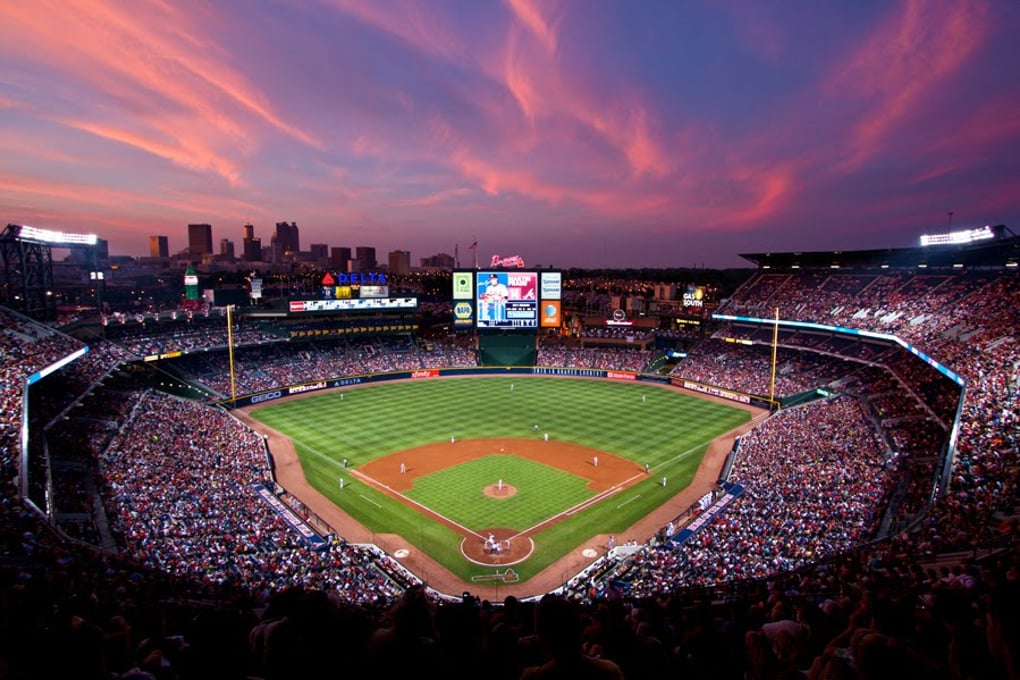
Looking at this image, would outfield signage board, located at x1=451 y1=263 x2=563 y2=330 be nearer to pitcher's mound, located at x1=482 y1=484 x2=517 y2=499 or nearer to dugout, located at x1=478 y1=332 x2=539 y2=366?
dugout, located at x1=478 y1=332 x2=539 y2=366

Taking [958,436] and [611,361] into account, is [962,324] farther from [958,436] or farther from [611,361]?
[611,361]

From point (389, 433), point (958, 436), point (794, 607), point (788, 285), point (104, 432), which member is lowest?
point (389, 433)

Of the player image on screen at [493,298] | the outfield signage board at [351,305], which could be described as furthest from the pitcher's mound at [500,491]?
the outfield signage board at [351,305]

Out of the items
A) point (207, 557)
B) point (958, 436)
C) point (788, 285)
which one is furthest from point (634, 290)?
point (207, 557)

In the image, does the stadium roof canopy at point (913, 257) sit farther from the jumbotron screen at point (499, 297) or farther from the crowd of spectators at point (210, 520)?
the crowd of spectators at point (210, 520)

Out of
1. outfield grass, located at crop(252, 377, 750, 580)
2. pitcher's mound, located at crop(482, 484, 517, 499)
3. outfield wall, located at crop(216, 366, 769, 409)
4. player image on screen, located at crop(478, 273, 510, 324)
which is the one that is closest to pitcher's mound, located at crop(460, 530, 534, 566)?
outfield grass, located at crop(252, 377, 750, 580)

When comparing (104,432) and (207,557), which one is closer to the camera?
(207,557)

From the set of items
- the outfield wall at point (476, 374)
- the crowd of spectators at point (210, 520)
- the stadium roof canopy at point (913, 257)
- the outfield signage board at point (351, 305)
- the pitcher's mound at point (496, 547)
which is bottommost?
the pitcher's mound at point (496, 547)

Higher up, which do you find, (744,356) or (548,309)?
(548,309)
